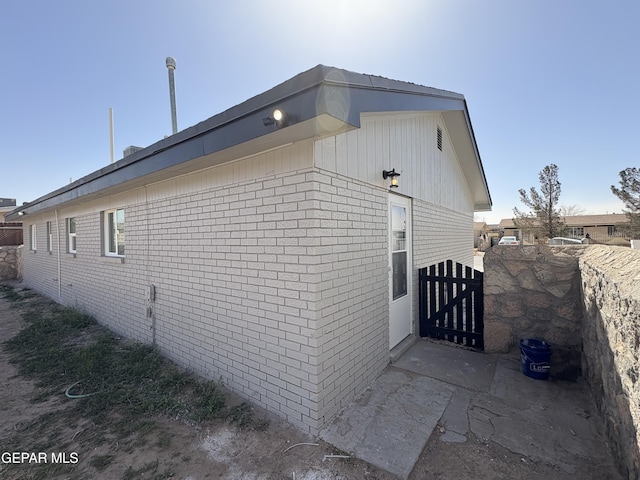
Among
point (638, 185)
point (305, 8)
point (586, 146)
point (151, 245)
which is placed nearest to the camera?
point (305, 8)

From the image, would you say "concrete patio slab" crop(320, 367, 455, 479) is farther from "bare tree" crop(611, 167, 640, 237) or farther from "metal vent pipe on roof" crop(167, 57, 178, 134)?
"bare tree" crop(611, 167, 640, 237)

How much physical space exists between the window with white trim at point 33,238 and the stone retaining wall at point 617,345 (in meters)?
14.9

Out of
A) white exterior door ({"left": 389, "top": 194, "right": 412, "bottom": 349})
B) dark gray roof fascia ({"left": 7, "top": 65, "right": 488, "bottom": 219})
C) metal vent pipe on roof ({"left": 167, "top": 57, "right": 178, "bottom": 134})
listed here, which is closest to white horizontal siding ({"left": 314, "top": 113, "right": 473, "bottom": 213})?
white exterior door ({"left": 389, "top": 194, "right": 412, "bottom": 349})

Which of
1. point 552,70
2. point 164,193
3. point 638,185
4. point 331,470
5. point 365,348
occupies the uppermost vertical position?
point 552,70

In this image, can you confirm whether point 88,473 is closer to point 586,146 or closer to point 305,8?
point 305,8

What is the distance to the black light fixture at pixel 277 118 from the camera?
2.06 metres

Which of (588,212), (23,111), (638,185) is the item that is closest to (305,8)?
(23,111)

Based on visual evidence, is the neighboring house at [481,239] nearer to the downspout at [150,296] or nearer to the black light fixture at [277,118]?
the downspout at [150,296]

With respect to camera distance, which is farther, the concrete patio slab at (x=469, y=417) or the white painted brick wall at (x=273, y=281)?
the white painted brick wall at (x=273, y=281)

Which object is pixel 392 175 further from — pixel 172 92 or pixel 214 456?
pixel 172 92

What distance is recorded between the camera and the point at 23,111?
970cm

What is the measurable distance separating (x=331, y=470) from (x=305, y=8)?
562cm

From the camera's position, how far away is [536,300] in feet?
13.2

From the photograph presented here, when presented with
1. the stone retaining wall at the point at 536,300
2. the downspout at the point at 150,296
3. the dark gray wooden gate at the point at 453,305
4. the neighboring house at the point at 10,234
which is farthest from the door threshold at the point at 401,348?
the neighboring house at the point at 10,234
